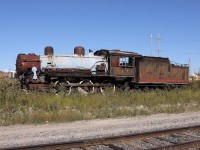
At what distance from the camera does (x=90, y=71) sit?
23797 mm

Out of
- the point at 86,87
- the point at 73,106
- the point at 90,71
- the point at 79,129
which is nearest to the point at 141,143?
the point at 79,129

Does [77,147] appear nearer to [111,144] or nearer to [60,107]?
[111,144]

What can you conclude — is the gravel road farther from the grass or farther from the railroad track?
the railroad track

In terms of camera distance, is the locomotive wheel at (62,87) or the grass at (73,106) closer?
the grass at (73,106)

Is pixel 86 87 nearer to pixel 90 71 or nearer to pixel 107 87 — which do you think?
pixel 90 71

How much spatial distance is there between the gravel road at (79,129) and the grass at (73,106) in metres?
0.80

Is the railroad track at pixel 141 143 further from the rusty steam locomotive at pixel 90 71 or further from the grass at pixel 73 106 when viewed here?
the rusty steam locomotive at pixel 90 71

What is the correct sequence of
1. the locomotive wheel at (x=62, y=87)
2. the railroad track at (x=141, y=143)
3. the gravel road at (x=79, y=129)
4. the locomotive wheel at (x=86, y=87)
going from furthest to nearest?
the locomotive wheel at (x=86, y=87) → the locomotive wheel at (x=62, y=87) → the gravel road at (x=79, y=129) → the railroad track at (x=141, y=143)

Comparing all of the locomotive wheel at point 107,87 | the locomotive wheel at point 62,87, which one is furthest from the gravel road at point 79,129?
the locomotive wheel at point 107,87

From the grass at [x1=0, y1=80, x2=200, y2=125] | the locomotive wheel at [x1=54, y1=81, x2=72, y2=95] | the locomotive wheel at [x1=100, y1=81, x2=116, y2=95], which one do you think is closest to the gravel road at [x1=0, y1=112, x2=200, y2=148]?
the grass at [x1=0, y1=80, x2=200, y2=125]

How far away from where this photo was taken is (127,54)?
25359 mm

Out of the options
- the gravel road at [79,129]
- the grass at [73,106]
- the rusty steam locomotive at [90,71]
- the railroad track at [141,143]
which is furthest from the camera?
the rusty steam locomotive at [90,71]

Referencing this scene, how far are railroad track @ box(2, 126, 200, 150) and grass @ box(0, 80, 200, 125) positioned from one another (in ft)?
15.3

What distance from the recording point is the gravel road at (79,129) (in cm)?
887
